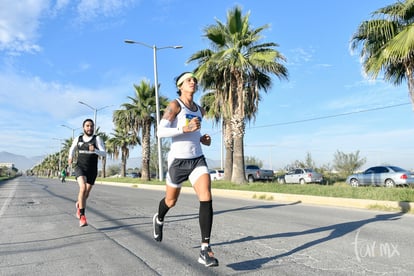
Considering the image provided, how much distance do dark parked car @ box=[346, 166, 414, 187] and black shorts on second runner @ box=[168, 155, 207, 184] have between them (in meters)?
18.1

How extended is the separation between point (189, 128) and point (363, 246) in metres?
2.88

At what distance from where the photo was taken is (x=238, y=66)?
719 inches

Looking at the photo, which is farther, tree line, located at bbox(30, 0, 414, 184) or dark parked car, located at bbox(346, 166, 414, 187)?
dark parked car, located at bbox(346, 166, 414, 187)

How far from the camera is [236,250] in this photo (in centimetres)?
443

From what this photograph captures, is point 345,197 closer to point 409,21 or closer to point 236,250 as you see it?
point 409,21

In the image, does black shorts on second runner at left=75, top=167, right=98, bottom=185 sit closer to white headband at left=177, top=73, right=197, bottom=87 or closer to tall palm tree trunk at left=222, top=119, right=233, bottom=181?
white headband at left=177, top=73, right=197, bottom=87

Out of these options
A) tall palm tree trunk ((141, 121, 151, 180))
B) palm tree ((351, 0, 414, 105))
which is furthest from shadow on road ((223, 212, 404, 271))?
tall palm tree trunk ((141, 121, 151, 180))

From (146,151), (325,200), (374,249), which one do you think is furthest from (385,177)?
(146,151)

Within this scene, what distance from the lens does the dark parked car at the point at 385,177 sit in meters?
19.0

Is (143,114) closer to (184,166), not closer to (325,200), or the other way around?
(325,200)

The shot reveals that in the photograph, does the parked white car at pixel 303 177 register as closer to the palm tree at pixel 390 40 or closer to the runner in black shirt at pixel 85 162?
the palm tree at pixel 390 40

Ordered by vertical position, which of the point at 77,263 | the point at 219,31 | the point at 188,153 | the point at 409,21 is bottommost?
the point at 77,263

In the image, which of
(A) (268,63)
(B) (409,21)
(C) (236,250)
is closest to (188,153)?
(C) (236,250)

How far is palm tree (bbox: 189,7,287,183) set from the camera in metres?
17.8
